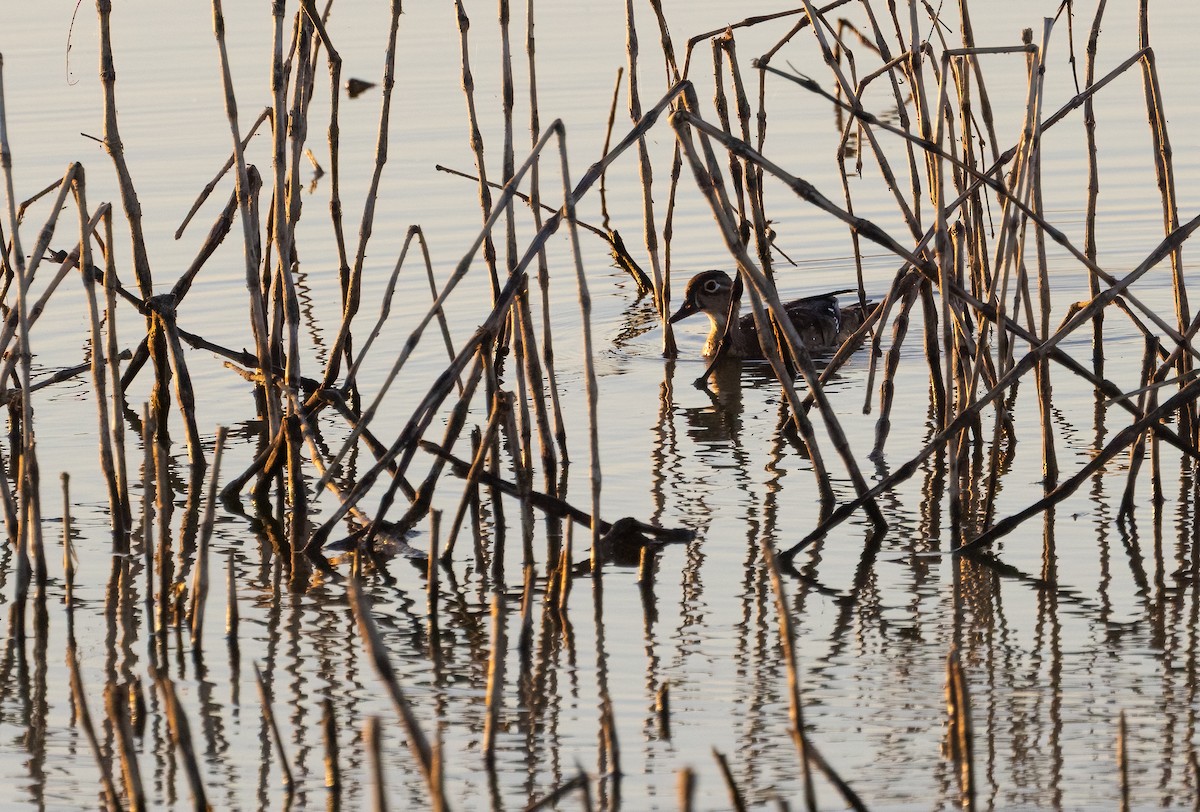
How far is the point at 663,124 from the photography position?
48.5ft

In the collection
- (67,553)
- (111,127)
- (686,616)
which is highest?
(111,127)

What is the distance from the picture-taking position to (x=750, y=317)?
35.7ft

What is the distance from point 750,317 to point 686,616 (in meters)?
4.98

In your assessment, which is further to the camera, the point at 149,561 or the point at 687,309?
the point at 687,309

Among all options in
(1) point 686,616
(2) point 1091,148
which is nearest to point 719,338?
(2) point 1091,148

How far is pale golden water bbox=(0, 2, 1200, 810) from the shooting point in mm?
4863

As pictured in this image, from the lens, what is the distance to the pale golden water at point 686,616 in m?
4.86

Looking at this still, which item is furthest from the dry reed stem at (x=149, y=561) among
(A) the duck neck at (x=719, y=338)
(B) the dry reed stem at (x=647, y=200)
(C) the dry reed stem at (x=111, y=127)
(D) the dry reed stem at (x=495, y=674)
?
(A) the duck neck at (x=719, y=338)

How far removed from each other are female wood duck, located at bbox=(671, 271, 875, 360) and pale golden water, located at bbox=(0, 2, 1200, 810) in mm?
248

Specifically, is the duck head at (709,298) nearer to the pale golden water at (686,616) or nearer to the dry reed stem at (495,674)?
the pale golden water at (686,616)

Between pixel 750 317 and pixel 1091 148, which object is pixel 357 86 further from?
pixel 1091 148

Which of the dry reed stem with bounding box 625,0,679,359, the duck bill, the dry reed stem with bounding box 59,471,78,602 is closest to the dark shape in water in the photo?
the duck bill

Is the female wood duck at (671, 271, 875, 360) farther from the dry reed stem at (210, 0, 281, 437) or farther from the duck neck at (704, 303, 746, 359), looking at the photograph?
the dry reed stem at (210, 0, 281, 437)

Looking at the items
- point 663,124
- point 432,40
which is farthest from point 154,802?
point 432,40
